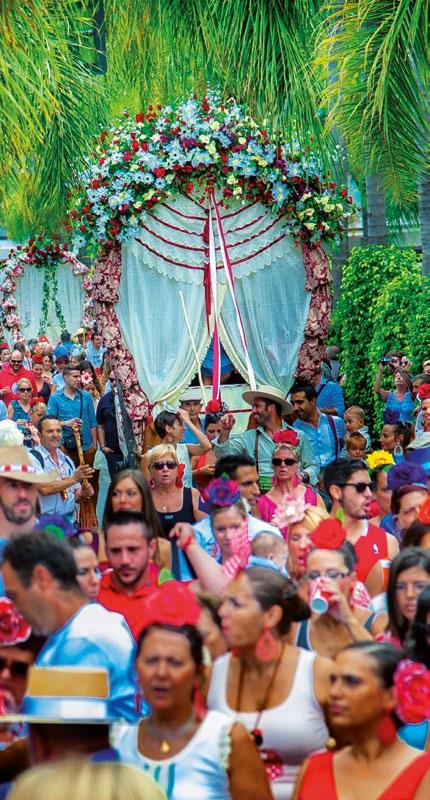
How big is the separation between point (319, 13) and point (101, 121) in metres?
7.15

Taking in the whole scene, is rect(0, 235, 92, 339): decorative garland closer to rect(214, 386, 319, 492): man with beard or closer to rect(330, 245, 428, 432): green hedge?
rect(330, 245, 428, 432): green hedge

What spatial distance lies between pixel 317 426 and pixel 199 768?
26.8 ft

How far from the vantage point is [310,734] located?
5.04 meters

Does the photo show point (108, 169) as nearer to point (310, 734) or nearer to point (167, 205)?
point (167, 205)

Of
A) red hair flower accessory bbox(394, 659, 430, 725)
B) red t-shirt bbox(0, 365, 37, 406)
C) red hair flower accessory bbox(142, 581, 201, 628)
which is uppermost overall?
red t-shirt bbox(0, 365, 37, 406)

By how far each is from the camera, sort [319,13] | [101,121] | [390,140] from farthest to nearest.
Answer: [101,121], [319,13], [390,140]

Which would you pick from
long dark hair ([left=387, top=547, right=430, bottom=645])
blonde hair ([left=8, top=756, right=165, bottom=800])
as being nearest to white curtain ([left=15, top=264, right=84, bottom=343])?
long dark hair ([left=387, top=547, right=430, bottom=645])

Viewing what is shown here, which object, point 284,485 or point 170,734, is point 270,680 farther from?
point 284,485

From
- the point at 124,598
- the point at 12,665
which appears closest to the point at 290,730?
the point at 12,665

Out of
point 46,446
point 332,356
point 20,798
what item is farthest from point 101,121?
point 20,798

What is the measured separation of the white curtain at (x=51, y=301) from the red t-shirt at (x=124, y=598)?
29.7 metres

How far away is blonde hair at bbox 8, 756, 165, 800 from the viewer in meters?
3.12

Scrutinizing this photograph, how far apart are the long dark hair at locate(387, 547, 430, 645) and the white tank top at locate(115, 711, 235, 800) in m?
1.43

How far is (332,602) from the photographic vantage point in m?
5.78
